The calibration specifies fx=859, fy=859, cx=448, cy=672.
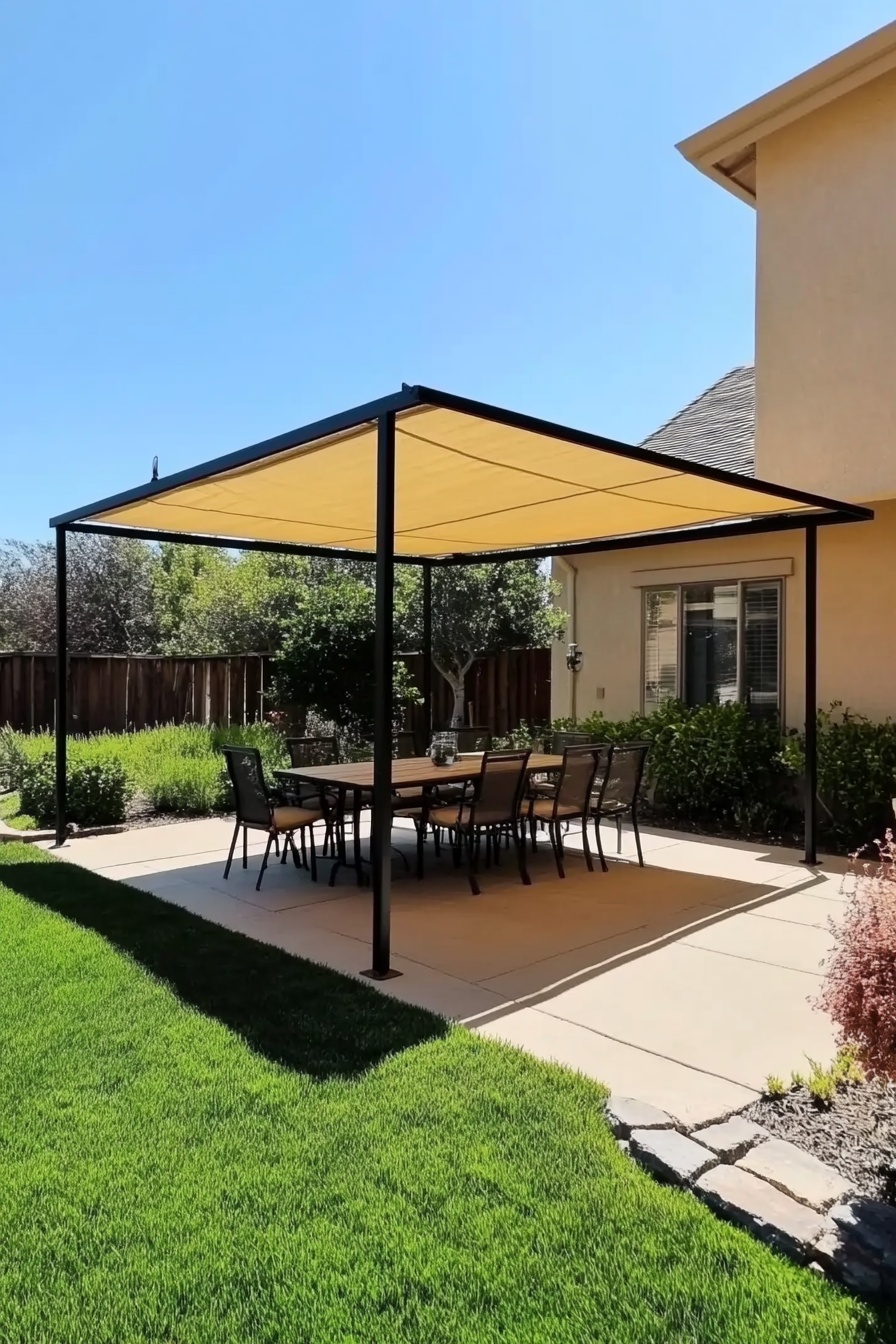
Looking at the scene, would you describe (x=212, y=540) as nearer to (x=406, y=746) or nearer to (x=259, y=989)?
(x=406, y=746)

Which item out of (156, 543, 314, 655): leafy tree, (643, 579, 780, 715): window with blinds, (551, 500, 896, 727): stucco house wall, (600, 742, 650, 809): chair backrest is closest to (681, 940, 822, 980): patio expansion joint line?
(600, 742, 650, 809): chair backrest

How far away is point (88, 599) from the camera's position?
2384 centimetres

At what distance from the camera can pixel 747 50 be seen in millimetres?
8836

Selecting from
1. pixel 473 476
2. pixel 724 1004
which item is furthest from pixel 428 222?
pixel 724 1004

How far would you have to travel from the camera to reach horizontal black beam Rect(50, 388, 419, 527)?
418cm

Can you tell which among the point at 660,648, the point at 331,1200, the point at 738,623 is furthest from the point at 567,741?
the point at 331,1200

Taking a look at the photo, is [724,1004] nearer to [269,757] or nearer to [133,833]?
[133,833]

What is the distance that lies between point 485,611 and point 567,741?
17.1ft

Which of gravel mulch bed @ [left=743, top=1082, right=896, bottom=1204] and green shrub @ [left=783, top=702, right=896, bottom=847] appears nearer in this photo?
gravel mulch bed @ [left=743, top=1082, right=896, bottom=1204]

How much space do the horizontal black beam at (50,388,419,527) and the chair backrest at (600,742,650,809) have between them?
371 cm

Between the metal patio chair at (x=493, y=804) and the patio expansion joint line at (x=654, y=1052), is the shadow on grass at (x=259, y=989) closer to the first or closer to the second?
the patio expansion joint line at (x=654, y=1052)

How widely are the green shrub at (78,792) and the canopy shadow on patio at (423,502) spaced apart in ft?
1.98

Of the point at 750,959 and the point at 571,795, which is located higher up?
the point at 571,795

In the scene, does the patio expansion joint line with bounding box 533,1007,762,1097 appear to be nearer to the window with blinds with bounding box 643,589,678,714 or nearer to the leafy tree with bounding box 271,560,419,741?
the window with blinds with bounding box 643,589,678,714
